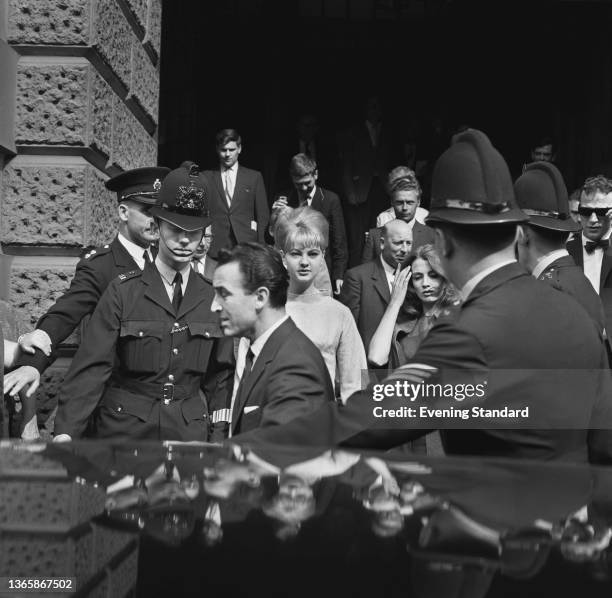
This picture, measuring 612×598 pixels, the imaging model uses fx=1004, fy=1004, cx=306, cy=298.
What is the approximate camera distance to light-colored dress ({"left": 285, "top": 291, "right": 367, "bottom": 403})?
5207mm

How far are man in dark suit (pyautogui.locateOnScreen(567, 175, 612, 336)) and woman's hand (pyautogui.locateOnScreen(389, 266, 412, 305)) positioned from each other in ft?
3.66

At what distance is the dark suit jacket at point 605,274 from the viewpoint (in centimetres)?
573

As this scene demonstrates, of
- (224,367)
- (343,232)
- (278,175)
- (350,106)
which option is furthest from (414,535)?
(350,106)

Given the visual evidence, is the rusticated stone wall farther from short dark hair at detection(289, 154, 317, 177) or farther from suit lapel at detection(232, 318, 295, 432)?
short dark hair at detection(289, 154, 317, 177)

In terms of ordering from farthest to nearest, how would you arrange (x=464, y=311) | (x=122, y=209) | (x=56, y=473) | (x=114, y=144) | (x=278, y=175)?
(x=278, y=175) < (x=114, y=144) < (x=122, y=209) < (x=464, y=311) < (x=56, y=473)

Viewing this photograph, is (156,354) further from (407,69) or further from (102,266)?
(407,69)

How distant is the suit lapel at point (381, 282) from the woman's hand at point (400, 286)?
0.18 m

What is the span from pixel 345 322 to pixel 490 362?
112 inches

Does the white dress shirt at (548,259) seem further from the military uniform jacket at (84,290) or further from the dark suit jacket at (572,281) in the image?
the military uniform jacket at (84,290)

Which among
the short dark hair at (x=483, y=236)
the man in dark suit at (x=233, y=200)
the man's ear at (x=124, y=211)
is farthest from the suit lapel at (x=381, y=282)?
the short dark hair at (x=483, y=236)

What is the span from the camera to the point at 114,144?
643 cm

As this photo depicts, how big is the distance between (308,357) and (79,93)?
298 centimetres

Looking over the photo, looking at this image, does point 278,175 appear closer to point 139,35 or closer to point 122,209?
point 139,35

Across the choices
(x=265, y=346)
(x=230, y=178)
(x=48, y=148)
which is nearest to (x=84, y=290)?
(x=48, y=148)
